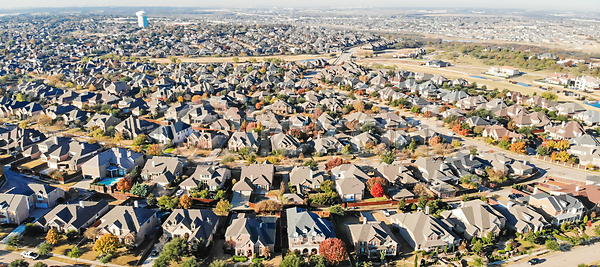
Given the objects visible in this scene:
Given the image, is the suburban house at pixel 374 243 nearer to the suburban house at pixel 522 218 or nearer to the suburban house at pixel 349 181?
the suburban house at pixel 349 181

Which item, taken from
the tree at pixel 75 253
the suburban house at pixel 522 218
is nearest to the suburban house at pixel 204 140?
the tree at pixel 75 253

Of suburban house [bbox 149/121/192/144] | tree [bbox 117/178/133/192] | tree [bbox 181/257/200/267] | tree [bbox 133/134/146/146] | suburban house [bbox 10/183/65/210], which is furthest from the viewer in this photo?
suburban house [bbox 149/121/192/144]

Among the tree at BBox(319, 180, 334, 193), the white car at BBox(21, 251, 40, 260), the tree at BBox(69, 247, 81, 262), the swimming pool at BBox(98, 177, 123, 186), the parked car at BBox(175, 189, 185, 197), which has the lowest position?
the white car at BBox(21, 251, 40, 260)

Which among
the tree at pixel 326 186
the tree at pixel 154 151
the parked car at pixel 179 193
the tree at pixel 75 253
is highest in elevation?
the tree at pixel 154 151

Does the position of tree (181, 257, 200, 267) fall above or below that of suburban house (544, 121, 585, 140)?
below

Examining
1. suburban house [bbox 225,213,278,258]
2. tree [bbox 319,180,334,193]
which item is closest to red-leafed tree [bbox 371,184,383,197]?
tree [bbox 319,180,334,193]

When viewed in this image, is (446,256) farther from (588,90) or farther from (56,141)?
(588,90)

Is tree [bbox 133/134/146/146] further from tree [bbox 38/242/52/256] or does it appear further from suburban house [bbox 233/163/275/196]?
tree [bbox 38/242/52/256]

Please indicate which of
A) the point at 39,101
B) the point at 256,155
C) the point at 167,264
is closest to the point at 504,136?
the point at 256,155
